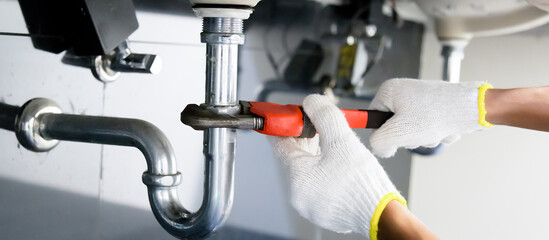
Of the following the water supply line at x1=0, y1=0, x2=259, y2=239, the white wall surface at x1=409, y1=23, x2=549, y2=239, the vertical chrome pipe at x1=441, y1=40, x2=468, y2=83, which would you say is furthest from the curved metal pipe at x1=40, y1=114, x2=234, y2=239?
the white wall surface at x1=409, y1=23, x2=549, y2=239

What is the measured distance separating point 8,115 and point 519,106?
0.52m

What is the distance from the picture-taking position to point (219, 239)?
0.83m

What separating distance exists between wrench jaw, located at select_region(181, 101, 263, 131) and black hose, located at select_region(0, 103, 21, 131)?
0.58 feet

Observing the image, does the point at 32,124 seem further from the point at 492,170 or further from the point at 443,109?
the point at 492,170

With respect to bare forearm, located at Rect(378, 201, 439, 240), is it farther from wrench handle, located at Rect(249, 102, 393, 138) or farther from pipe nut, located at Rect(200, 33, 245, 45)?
pipe nut, located at Rect(200, 33, 245, 45)

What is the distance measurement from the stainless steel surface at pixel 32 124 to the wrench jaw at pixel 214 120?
171 mm

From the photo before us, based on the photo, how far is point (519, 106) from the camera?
60cm

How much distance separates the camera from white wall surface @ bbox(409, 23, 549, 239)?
101 cm

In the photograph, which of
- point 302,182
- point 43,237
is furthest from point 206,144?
point 43,237

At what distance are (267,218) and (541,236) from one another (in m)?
0.49

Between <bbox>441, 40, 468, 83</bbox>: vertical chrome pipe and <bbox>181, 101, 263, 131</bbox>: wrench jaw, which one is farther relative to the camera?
<bbox>441, 40, 468, 83</bbox>: vertical chrome pipe

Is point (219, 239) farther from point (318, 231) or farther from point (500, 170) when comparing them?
point (500, 170)

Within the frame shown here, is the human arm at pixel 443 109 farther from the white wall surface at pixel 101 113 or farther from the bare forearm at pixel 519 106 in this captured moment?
the white wall surface at pixel 101 113

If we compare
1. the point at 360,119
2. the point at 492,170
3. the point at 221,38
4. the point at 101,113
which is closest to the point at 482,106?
the point at 360,119
